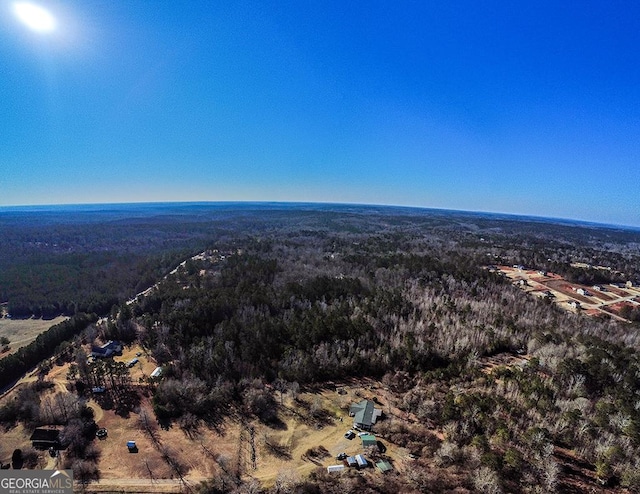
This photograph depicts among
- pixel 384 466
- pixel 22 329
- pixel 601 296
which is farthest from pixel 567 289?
pixel 22 329

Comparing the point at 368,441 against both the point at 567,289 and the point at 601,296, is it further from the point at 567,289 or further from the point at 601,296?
the point at 601,296

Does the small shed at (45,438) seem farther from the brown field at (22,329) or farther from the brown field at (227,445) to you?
the brown field at (22,329)

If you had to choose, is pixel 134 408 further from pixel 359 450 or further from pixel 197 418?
pixel 359 450

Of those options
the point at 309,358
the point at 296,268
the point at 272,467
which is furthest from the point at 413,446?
the point at 296,268

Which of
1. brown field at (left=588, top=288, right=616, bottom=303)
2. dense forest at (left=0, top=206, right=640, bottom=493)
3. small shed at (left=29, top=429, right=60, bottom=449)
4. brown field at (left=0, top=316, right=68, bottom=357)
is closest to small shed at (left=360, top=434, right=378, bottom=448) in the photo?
dense forest at (left=0, top=206, right=640, bottom=493)

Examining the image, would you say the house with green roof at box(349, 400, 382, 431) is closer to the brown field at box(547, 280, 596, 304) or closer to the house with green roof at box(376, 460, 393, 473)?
the house with green roof at box(376, 460, 393, 473)

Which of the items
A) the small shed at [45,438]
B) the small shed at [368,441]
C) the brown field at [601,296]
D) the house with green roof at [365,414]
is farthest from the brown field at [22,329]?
the brown field at [601,296]
